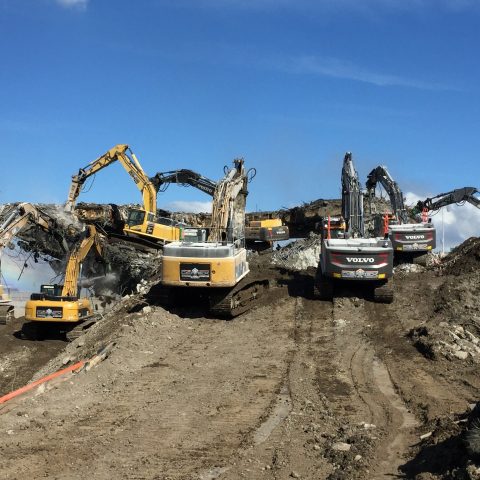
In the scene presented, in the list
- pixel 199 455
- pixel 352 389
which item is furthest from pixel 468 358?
pixel 199 455

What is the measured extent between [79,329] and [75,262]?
2059 mm

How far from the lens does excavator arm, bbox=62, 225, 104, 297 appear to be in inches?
736

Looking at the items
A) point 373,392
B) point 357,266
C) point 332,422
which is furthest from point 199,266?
point 332,422

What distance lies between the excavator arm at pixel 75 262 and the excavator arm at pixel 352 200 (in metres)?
8.11

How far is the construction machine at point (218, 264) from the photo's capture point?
49.9 feet

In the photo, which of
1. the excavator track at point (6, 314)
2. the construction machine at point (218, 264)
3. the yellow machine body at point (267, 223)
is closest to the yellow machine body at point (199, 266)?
the construction machine at point (218, 264)

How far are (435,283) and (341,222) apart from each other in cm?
450

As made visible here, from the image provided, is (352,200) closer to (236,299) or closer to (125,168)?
(236,299)

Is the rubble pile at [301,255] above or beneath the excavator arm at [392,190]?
beneath

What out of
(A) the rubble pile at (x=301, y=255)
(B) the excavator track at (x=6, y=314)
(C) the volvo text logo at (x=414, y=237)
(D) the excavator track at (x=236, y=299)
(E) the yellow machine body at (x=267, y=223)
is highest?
(E) the yellow machine body at (x=267, y=223)

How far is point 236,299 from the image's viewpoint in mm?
16234

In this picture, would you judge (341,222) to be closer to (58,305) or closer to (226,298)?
(226,298)

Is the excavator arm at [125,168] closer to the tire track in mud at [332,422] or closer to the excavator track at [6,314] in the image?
the excavator track at [6,314]

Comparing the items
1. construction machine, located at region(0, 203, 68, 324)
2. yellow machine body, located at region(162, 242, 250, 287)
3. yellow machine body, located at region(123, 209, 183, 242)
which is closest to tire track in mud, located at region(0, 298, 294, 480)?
yellow machine body, located at region(162, 242, 250, 287)
